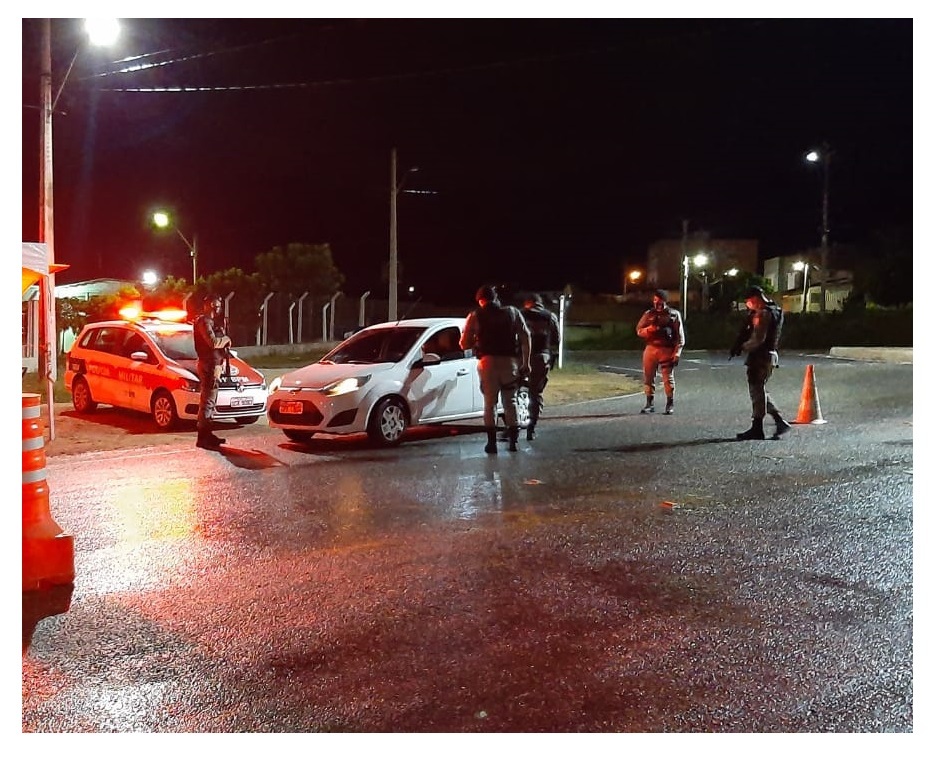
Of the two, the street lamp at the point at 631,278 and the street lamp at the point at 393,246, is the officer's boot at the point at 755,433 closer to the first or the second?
the street lamp at the point at 393,246

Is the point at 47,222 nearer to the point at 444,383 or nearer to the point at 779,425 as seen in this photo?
the point at 444,383

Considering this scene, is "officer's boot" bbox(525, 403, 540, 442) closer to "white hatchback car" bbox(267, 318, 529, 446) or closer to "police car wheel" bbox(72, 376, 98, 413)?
"white hatchback car" bbox(267, 318, 529, 446)

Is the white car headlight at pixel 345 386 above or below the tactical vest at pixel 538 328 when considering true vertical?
below

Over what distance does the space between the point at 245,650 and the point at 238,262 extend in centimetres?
5453

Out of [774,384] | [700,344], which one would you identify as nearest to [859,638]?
[774,384]

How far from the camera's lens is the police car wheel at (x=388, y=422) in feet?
35.4

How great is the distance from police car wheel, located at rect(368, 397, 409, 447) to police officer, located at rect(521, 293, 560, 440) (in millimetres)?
1684

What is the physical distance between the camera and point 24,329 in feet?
66.4

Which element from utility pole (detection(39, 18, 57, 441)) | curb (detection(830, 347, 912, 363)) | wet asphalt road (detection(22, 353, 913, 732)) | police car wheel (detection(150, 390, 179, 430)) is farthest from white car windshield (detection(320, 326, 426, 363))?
curb (detection(830, 347, 912, 363))

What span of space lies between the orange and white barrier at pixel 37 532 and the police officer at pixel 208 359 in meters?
5.04

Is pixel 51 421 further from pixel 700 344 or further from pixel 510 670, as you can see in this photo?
pixel 700 344

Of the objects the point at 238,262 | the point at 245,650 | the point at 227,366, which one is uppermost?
the point at 238,262

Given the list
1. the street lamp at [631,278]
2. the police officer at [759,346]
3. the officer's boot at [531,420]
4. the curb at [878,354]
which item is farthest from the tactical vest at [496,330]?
the street lamp at [631,278]

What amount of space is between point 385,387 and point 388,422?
418 mm
